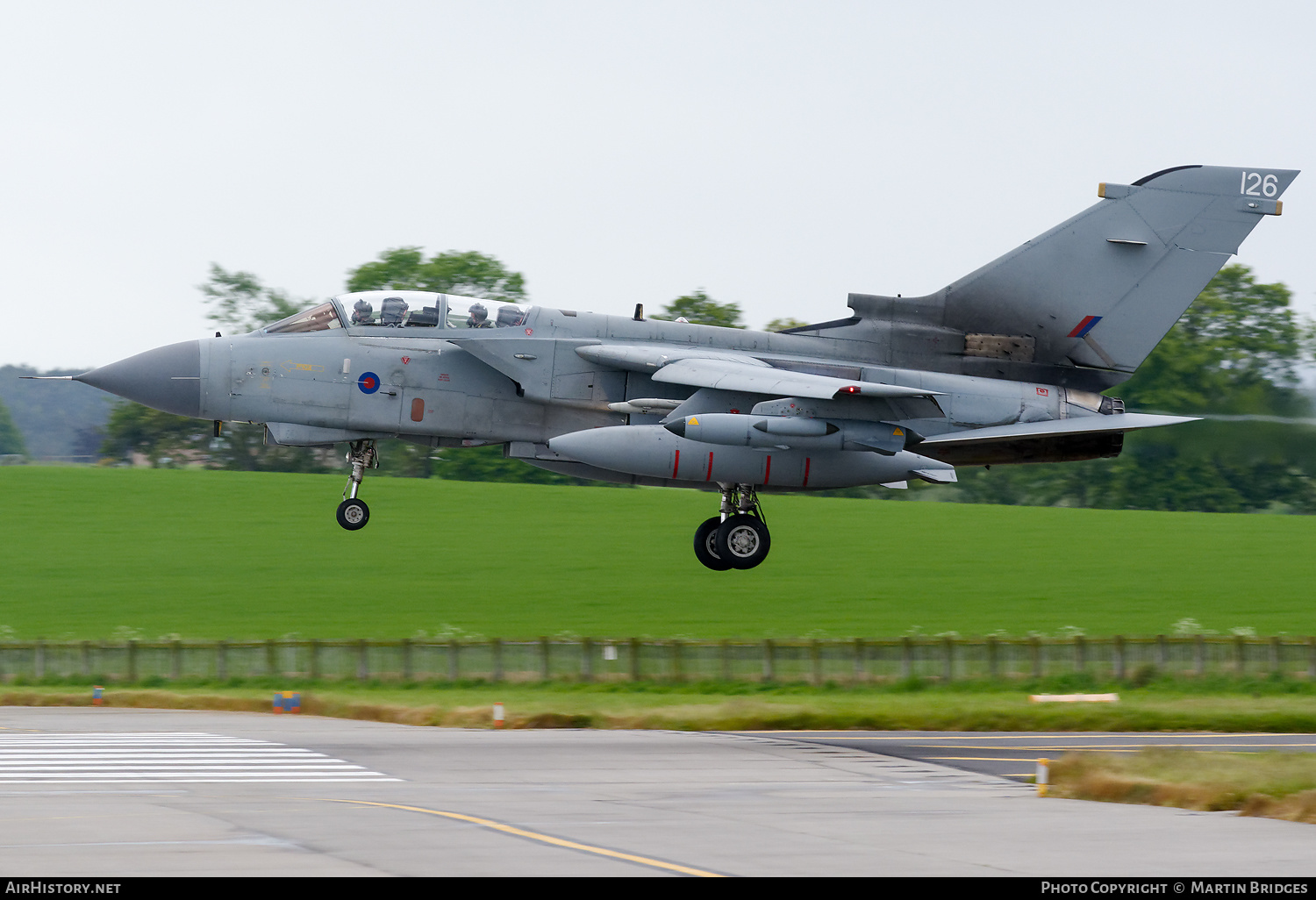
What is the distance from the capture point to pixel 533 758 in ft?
53.3

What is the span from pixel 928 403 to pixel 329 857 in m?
14.8

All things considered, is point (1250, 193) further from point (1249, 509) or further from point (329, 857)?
point (1249, 509)

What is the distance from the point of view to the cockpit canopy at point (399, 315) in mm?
22844

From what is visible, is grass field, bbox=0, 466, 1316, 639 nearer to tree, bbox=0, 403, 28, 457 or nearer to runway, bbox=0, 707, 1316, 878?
runway, bbox=0, 707, 1316, 878

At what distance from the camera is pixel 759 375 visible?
868 inches

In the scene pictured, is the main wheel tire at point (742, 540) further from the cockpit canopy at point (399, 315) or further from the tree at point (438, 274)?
the tree at point (438, 274)

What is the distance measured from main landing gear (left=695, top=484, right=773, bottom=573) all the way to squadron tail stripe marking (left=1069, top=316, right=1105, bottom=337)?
6013 millimetres

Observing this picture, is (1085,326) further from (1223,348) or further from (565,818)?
(1223,348)

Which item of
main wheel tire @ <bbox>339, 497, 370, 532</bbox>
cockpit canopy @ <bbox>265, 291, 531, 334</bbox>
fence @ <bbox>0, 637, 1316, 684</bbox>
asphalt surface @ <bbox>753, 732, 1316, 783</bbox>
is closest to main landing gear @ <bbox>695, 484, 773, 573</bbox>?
asphalt surface @ <bbox>753, 732, 1316, 783</bbox>

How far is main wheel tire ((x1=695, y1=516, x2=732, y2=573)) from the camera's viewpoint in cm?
2322

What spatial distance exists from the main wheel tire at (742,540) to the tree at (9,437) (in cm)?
9987

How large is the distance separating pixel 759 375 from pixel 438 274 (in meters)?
53.9

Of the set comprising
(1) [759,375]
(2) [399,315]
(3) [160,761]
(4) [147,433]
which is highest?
(4) [147,433]

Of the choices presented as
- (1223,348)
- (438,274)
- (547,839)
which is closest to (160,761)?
(547,839)
